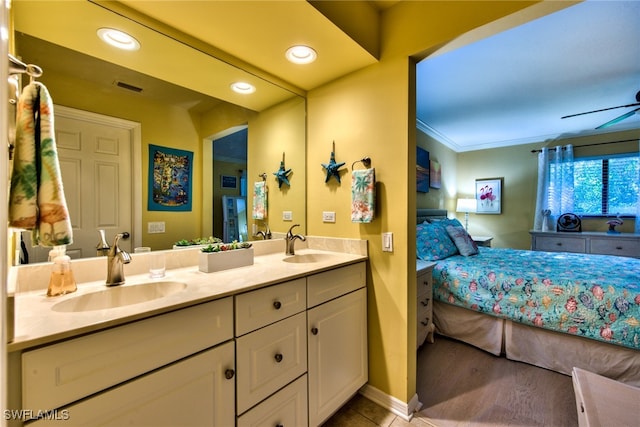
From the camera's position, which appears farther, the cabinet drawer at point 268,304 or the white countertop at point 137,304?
the cabinet drawer at point 268,304

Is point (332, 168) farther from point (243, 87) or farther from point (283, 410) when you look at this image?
point (283, 410)

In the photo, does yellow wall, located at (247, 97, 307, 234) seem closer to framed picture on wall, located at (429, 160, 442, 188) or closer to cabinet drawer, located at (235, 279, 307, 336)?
cabinet drawer, located at (235, 279, 307, 336)

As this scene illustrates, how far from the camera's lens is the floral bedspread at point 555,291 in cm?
187

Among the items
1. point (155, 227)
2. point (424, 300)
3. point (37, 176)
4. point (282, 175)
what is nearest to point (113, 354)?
point (37, 176)

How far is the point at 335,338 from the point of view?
1550mm

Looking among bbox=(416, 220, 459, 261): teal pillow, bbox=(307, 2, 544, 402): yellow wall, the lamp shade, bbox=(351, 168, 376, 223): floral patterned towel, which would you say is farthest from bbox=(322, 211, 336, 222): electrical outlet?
the lamp shade

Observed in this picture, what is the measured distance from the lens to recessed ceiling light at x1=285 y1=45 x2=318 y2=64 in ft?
5.22

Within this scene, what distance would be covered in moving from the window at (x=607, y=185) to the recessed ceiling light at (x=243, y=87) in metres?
5.22

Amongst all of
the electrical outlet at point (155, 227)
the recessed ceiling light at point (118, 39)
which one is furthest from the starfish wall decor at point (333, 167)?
the recessed ceiling light at point (118, 39)

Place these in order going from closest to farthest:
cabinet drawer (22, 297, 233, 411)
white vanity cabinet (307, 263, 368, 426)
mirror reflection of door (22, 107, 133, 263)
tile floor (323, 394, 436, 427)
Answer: cabinet drawer (22, 297, 233, 411)
mirror reflection of door (22, 107, 133, 263)
white vanity cabinet (307, 263, 368, 426)
tile floor (323, 394, 436, 427)

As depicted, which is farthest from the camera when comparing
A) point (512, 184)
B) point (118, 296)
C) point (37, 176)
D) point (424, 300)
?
point (512, 184)

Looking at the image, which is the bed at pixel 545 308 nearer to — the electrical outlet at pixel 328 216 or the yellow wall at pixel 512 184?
the electrical outlet at pixel 328 216

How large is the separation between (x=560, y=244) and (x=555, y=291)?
108 inches

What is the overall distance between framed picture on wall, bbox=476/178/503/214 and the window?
3.39 ft
